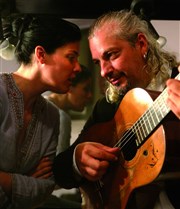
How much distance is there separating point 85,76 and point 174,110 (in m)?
1.70

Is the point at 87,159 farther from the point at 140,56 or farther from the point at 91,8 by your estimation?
the point at 91,8

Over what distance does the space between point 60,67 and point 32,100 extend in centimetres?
17

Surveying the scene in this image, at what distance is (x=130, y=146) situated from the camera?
1.10m

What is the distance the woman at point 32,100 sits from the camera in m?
1.38

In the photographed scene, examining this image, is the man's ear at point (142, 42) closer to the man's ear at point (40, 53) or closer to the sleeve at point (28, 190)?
the man's ear at point (40, 53)

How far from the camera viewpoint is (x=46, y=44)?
146 cm

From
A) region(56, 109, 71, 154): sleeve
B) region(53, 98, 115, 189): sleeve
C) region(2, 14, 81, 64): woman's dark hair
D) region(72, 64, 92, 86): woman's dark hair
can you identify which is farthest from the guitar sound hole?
region(72, 64, 92, 86): woman's dark hair

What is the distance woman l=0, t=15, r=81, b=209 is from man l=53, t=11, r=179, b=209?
10 centimetres

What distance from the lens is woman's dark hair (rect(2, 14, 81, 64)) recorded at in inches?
56.3

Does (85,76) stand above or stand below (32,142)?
below

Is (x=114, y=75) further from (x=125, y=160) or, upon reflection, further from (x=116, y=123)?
(x=125, y=160)

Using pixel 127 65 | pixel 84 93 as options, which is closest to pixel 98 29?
pixel 127 65

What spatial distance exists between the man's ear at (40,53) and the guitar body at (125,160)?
1.16 ft

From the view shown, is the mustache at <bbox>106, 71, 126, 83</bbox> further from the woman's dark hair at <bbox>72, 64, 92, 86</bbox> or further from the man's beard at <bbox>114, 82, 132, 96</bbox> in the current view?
the woman's dark hair at <bbox>72, 64, 92, 86</bbox>
